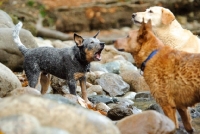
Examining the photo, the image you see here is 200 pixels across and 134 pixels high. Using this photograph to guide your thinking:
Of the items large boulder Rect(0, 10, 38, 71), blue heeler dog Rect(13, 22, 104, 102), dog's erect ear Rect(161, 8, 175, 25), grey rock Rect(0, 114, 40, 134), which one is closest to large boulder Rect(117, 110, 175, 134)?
grey rock Rect(0, 114, 40, 134)

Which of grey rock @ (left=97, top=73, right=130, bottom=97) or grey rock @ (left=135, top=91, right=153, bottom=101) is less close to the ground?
grey rock @ (left=135, top=91, right=153, bottom=101)

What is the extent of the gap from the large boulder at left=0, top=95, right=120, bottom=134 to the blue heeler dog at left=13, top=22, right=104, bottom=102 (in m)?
3.53

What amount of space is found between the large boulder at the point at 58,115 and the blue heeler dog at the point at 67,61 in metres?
3.53

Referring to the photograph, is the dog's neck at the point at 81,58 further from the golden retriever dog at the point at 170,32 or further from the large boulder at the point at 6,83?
the golden retriever dog at the point at 170,32

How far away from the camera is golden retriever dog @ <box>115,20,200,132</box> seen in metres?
6.01

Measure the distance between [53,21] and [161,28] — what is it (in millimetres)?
11145

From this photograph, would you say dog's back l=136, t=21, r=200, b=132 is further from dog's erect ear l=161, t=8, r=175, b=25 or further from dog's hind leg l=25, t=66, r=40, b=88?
dog's erect ear l=161, t=8, r=175, b=25

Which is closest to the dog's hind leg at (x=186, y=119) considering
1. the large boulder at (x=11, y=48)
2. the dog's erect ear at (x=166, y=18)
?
the dog's erect ear at (x=166, y=18)

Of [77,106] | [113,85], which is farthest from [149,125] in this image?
[113,85]

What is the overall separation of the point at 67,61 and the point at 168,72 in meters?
2.27

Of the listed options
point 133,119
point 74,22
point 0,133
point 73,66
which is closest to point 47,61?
point 73,66

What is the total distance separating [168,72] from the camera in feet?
20.1

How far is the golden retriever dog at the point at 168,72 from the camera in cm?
601

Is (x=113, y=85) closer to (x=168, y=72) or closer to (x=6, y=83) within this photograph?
(x=6, y=83)
